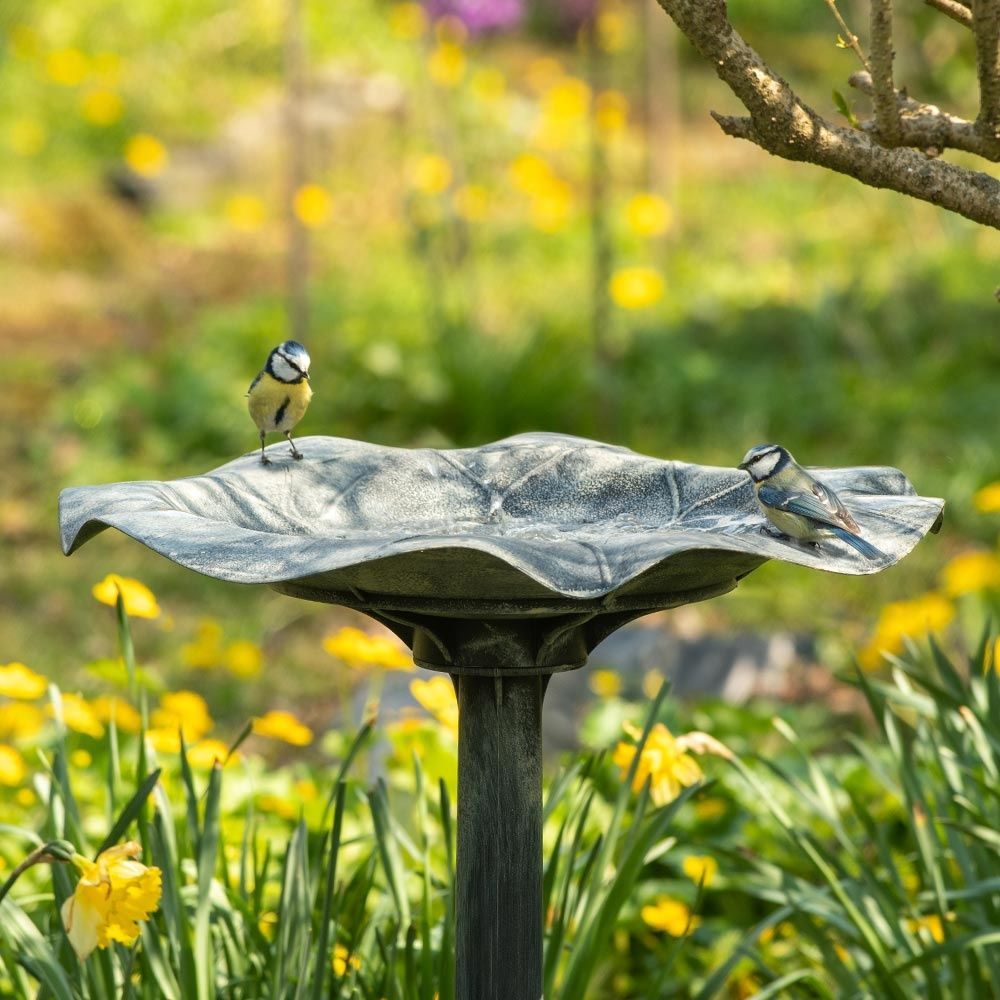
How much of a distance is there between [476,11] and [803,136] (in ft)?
18.2

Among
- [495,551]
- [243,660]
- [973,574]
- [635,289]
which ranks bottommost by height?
[495,551]

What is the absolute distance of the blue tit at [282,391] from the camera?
2.18 metres

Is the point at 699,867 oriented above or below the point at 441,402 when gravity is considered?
below

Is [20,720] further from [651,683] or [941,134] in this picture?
[941,134]

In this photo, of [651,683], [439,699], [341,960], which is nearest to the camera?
A: [341,960]

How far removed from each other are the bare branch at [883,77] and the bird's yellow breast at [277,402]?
2.97ft

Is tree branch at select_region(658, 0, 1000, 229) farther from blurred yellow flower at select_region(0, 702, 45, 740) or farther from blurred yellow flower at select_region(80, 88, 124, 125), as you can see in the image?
blurred yellow flower at select_region(80, 88, 124, 125)

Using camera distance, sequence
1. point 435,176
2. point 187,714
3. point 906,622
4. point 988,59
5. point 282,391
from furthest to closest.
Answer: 1. point 435,176
2. point 906,622
3. point 187,714
4. point 282,391
5. point 988,59

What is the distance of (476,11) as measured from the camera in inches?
275

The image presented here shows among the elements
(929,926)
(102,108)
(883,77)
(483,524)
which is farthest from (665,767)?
(102,108)

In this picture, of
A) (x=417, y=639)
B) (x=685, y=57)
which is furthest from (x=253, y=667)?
(x=685, y=57)

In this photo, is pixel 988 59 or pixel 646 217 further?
pixel 646 217

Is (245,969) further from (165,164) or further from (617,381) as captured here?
(165,164)

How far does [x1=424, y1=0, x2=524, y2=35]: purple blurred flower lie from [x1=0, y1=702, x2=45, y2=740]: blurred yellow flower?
4542mm
